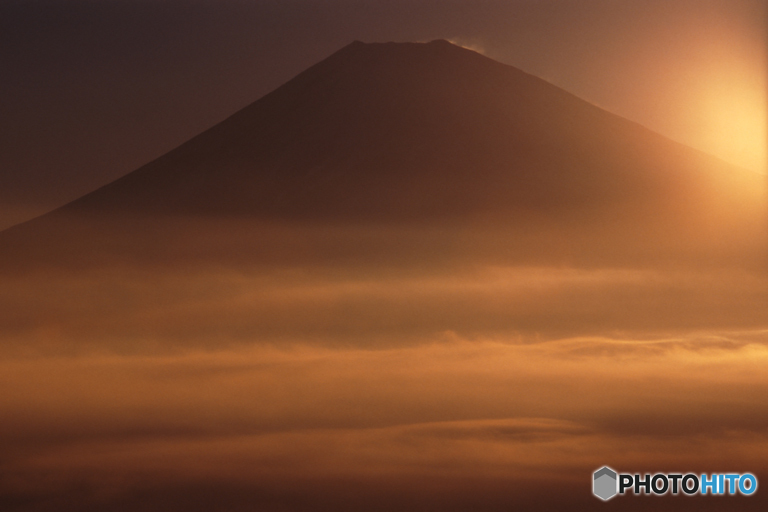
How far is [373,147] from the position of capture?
27219 mm

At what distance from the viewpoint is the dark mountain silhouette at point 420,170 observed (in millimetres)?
22812

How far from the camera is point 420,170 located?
2588 cm

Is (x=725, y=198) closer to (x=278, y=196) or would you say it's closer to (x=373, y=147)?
(x=373, y=147)

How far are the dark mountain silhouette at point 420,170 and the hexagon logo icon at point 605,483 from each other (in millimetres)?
11944

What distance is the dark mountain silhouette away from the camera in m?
22.8

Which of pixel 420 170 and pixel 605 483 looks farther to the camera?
pixel 420 170

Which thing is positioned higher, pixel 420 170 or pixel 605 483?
pixel 420 170

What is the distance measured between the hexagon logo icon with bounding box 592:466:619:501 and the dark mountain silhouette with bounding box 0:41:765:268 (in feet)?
39.2

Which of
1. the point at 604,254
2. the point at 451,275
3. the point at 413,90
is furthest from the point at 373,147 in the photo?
the point at 451,275

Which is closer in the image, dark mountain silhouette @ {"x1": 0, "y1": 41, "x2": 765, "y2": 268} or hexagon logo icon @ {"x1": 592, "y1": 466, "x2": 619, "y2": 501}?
hexagon logo icon @ {"x1": 592, "y1": 466, "x2": 619, "y2": 501}

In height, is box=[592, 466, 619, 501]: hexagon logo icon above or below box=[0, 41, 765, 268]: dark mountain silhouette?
below

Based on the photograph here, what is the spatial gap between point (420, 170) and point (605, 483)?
1792cm

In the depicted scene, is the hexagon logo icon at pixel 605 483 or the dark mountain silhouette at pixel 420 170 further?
the dark mountain silhouette at pixel 420 170

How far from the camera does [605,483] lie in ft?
28.8
